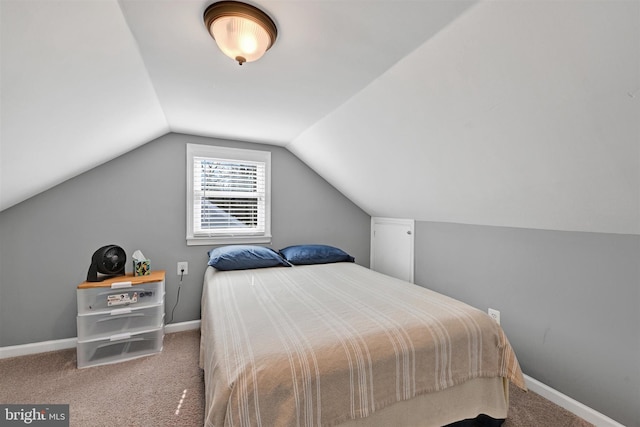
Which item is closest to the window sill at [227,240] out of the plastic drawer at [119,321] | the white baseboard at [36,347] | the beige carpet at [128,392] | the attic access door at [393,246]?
the plastic drawer at [119,321]

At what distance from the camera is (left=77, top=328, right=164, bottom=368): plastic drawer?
2057mm

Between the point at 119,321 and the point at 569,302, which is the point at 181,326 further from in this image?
the point at 569,302

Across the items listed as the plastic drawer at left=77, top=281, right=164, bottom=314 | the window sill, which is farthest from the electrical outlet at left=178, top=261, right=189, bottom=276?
the plastic drawer at left=77, top=281, right=164, bottom=314

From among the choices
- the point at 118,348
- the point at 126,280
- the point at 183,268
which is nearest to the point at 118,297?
the point at 126,280

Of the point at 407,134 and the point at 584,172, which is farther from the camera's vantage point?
the point at 407,134

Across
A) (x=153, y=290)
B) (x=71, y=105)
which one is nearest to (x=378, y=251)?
(x=153, y=290)

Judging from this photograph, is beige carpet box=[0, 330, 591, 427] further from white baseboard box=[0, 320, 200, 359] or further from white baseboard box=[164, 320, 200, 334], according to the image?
white baseboard box=[164, 320, 200, 334]

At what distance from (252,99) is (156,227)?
164 cm

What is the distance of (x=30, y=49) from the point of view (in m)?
1.02

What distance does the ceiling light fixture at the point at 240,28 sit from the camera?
113 centimetres

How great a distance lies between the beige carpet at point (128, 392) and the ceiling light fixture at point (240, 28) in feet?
6.77

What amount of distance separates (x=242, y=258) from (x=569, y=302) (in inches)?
99.3

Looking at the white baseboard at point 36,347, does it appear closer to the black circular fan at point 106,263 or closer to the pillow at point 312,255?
the black circular fan at point 106,263

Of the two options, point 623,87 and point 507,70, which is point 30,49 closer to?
point 507,70
